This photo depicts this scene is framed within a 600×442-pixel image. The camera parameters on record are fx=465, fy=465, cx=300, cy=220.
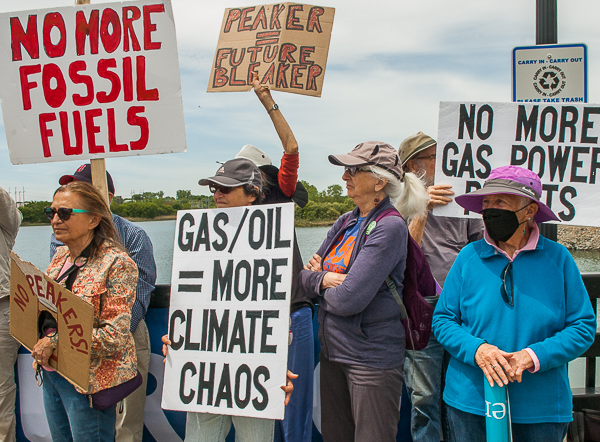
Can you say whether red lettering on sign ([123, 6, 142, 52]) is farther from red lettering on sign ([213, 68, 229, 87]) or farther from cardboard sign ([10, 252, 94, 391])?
cardboard sign ([10, 252, 94, 391])

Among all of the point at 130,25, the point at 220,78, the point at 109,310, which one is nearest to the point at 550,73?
the point at 220,78

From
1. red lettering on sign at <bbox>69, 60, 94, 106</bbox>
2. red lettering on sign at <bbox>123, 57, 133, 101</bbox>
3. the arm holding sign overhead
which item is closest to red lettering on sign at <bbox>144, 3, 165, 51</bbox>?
red lettering on sign at <bbox>123, 57, 133, 101</bbox>

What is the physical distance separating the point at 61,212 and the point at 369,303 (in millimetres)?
1664

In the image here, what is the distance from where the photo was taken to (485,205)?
7.80ft

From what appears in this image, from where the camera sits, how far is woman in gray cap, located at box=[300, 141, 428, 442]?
7.85 ft

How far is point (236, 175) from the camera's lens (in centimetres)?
258

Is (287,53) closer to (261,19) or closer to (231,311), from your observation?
(261,19)

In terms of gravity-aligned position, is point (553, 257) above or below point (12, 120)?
below

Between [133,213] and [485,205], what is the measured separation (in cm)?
243

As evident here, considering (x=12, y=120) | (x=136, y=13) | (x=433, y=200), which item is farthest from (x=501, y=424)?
(x=12, y=120)

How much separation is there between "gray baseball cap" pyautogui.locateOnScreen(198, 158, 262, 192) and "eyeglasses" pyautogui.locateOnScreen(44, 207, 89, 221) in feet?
2.20

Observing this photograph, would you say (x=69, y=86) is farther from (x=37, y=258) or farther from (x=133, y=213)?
(x=37, y=258)

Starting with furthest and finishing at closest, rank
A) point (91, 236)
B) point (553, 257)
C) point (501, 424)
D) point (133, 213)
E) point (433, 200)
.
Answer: point (133, 213)
point (433, 200)
point (91, 236)
point (553, 257)
point (501, 424)

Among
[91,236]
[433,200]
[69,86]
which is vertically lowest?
[91,236]
